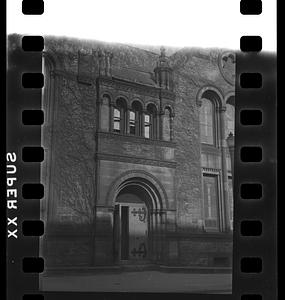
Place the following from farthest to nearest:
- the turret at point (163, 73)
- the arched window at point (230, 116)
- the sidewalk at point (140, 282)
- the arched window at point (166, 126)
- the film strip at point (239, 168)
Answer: the arched window at point (166, 126)
the arched window at point (230, 116)
the turret at point (163, 73)
the sidewalk at point (140, 282)
the film strip at point (239, 168)

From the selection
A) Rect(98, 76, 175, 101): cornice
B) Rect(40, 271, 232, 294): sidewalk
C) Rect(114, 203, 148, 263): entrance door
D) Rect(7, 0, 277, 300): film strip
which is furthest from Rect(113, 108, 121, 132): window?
Rect(40, 271, 232, 294): sidewalk

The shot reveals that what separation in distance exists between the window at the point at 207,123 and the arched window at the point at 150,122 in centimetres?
84

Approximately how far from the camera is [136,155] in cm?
748

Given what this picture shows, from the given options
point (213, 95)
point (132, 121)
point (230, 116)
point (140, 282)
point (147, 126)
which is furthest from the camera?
point (132, 121)

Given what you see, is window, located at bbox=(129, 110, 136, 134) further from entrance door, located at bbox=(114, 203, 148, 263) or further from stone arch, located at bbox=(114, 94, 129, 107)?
entrance door, located at bbox=(114, 203, 148, 263)

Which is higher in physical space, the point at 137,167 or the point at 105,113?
the point at 105,113

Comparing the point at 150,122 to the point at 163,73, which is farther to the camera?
the point at 150,122

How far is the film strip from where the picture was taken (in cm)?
571

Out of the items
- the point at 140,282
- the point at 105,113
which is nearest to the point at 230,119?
the point at 105,113

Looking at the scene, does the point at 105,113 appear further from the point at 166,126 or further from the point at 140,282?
the point at 140,282

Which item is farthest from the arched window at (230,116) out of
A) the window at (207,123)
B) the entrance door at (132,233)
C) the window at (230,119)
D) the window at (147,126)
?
the entrance door at (132,233)

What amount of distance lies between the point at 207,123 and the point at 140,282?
3.01m

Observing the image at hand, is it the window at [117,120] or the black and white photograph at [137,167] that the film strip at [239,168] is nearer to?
the black and white photograph at [137,167]

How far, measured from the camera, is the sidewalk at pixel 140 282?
661cm
